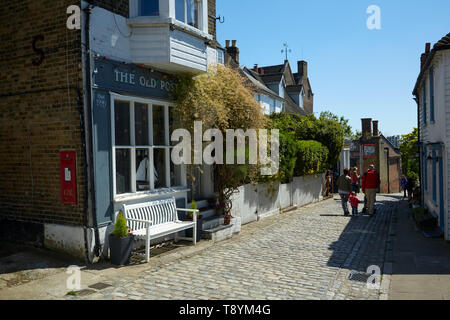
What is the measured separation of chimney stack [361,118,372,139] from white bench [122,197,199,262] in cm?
3224

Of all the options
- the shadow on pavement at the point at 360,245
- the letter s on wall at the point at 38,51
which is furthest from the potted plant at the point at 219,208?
the letter s on wall at the point at 38,51

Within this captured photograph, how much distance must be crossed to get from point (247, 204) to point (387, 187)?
3129cm

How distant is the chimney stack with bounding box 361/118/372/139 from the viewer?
124 feet

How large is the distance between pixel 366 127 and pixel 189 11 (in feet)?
105

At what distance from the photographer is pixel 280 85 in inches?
1209

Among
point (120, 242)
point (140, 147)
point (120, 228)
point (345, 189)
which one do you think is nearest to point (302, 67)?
point (345, 189)

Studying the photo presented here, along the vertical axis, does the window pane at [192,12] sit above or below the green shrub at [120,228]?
above

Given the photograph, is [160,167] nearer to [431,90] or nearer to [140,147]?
[140,147]

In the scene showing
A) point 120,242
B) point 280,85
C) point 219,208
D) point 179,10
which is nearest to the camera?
point 120,242

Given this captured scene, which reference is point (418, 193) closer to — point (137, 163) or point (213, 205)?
point (213, 205)

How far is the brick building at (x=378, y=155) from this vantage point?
37.0 meters

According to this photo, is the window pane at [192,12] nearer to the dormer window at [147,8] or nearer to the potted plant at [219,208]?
the dormer window at [147,8]

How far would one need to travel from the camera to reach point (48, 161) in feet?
24.9

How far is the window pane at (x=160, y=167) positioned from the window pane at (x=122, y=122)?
1.03 metres
